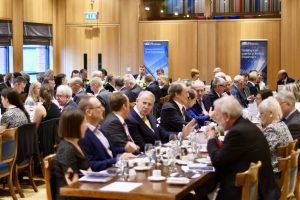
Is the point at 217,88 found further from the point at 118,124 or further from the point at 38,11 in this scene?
the point at 38,11

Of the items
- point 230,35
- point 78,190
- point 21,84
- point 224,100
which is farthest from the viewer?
point 230,35

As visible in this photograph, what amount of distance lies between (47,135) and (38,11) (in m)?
8.84

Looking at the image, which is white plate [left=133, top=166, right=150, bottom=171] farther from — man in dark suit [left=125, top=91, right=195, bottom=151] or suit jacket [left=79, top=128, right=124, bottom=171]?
man in dark suit [left=125, top=91, right=195, bottom=151]

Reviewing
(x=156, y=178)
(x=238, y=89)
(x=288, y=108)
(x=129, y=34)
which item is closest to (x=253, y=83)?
(x=238, y=89)

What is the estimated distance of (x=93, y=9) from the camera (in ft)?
59.2

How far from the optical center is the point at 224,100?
532cm

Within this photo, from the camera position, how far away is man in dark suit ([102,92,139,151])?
6258 mm

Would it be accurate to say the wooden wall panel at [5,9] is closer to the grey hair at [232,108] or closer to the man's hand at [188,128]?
the man's hand at [188,128]

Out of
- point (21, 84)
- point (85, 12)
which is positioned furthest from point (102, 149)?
point (85, 12)

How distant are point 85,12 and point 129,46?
5.48ft

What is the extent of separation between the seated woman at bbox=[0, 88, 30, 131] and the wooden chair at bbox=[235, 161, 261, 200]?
3995mm

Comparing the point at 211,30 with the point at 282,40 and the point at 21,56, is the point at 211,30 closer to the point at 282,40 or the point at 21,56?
the point at 282,40

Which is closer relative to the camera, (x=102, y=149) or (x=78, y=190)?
(x=78, y=190)

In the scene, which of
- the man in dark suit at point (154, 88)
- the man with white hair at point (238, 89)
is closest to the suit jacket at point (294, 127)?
the man with white hair at point (238, 89)
